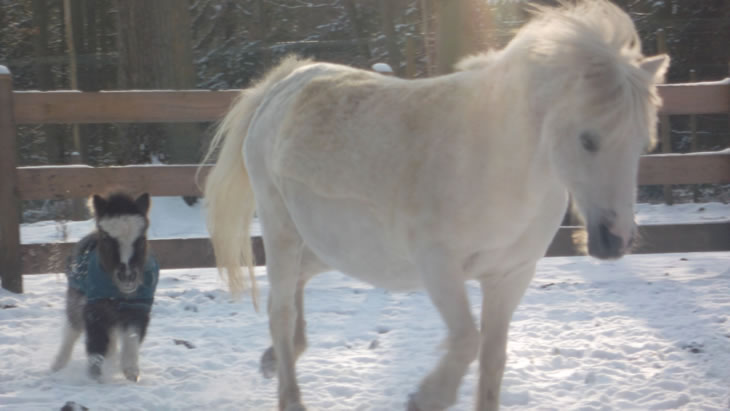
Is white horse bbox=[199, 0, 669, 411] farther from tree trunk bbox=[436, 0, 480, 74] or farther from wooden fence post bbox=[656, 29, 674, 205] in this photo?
wooden fence post bbox=[656, 29, 674, 205]

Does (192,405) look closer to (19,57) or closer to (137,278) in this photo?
(137,278)

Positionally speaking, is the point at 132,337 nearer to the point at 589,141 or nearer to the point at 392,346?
the point at 392,346

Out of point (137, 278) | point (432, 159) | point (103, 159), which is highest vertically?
point (432, 159)

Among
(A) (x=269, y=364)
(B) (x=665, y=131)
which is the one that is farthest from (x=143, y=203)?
(B) (x=665, y=131)

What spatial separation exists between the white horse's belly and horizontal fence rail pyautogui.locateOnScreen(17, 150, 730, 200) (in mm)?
2823

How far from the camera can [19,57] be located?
1481cm

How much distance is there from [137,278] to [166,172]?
1.87m

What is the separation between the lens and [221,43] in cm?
1456

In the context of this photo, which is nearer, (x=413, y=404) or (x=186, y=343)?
(x=413, y=404)

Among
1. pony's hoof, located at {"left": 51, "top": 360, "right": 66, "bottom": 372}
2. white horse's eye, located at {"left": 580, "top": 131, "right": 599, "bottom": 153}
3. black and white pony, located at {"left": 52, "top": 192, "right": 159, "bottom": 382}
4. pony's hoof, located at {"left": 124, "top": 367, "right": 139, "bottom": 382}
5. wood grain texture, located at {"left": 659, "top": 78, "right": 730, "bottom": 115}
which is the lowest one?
pony's hoof, located at {"left": 51, "top": 360, "right": 66, "bottom": 372}

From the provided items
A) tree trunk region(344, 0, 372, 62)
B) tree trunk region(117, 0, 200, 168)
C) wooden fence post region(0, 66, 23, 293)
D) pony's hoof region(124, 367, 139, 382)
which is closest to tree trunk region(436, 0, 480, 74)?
tree trunk region(117, 0, 200, 168)

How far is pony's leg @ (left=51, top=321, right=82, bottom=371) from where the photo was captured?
4.11m

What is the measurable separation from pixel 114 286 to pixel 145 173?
6.05 ft

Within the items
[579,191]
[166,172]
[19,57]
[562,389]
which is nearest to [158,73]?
[166,172]
